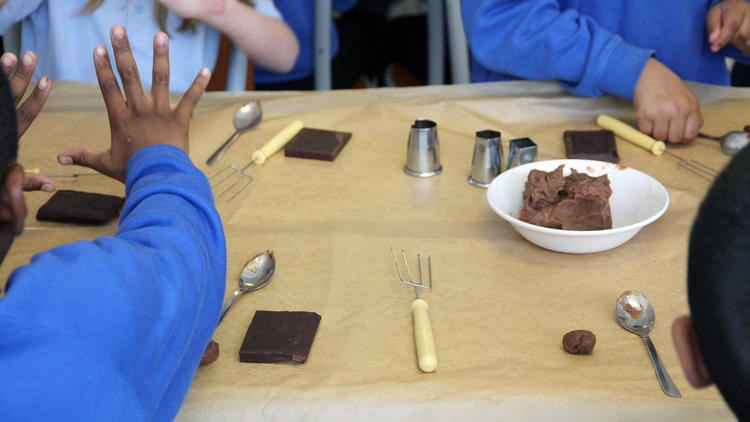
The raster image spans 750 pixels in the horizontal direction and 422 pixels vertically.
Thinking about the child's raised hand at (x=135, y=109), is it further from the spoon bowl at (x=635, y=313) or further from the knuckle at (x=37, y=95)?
the spoon bowl at (x=635, y=313)

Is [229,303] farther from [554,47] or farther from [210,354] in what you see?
[554,47]

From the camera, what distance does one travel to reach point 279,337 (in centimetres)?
79

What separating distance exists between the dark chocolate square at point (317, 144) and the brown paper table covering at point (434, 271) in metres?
0.03

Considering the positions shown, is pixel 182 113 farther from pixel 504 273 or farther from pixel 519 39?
pixel 519 39

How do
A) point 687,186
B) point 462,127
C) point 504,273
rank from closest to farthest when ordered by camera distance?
point 504,273 → point 687,186 → point 462,127

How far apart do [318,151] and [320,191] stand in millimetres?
142

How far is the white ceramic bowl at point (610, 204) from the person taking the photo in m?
0.94

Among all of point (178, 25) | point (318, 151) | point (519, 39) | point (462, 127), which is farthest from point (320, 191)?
point (178, 25)

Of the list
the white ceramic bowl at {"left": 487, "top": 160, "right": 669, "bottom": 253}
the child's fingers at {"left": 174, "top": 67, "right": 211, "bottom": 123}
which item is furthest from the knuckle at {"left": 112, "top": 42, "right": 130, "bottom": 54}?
the white ceramic bowl at {"left": 487, "top": 160, "right": 669, "bottom": 253}

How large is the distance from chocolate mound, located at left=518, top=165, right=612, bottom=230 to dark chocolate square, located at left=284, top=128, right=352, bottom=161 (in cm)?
48

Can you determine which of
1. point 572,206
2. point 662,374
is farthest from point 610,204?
point 662,374

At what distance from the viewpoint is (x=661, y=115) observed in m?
1.35

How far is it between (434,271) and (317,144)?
514mm

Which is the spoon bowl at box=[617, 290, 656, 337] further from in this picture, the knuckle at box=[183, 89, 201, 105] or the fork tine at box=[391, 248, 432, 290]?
the knuckle at box=[183, 89, 201, 105]
